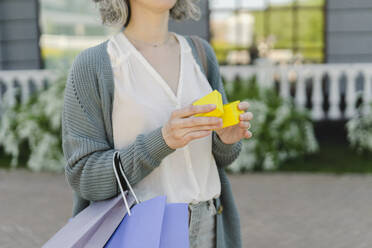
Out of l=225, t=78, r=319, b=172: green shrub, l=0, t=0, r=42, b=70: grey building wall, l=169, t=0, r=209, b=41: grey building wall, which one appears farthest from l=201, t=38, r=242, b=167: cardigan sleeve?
l=0, t=0, r=42, b=70: grey building wall

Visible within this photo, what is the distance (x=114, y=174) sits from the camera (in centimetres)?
137

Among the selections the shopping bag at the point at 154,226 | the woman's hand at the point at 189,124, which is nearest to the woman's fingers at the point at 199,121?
the woman's hand at the point at 189,124

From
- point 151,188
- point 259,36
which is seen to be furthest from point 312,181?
point 151,188

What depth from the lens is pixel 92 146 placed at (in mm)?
1392

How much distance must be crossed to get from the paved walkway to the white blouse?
8.58 feet

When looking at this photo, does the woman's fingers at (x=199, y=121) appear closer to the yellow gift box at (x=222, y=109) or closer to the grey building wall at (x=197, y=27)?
the yellow gift box at (x=222, y=109)

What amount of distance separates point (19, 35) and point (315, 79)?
19.3 feet

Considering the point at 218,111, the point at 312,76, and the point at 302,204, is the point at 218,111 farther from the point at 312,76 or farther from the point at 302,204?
the point at 312,76

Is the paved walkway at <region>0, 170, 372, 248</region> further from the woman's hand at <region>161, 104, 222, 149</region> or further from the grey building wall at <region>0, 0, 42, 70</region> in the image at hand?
the grey building wall at <region>0, 0, 42, 70</region>

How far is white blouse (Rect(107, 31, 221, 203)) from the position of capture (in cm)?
146

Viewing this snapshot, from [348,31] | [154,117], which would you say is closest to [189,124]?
[154,117]

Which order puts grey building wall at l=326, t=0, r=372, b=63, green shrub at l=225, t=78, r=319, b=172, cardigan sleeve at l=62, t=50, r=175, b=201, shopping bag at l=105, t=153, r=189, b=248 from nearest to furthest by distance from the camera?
shopping bag at l=105, t=153, r=189, b=248, cardigan sleeve at l=62, t=50, r=175, b=201, green shrub at l=225, t=78, r=319, b=172, grey building wall at l=326, t=0, r=372, b=63

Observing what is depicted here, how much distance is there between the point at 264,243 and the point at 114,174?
2.92 meters

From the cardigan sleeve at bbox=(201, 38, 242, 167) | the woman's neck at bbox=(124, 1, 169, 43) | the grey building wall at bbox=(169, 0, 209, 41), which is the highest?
the grey building wall at bbox=(169, 0, 209, 41)
